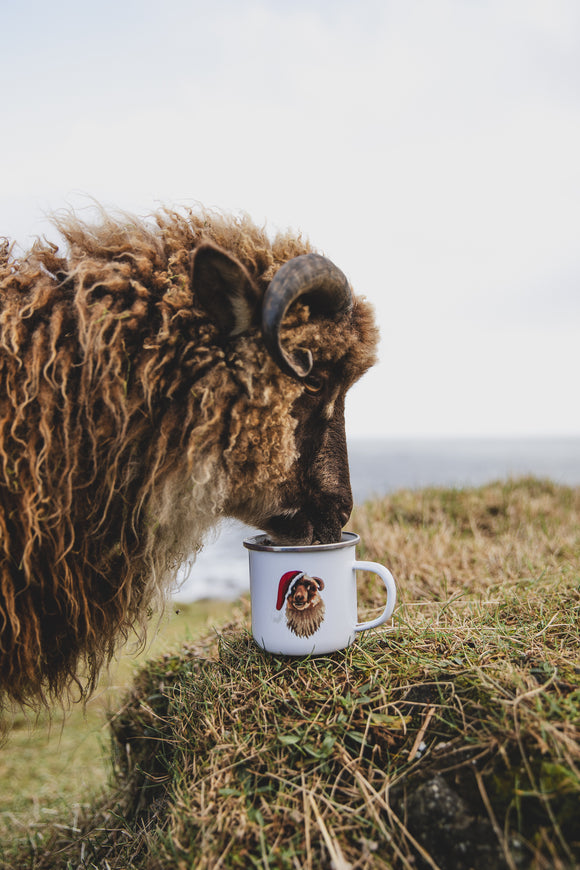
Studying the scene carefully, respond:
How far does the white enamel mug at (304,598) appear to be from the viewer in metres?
2.75

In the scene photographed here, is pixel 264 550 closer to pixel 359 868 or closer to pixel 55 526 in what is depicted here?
pixel 55 526

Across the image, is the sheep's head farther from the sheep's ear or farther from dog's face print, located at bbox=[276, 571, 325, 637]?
dog's face print, located at bbox=[276, 571, 325, 637]

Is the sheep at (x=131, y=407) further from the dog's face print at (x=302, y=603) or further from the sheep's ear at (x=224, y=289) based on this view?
the dog's face print at (x=302, y=603)

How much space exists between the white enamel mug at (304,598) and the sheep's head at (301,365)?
18.2 inches

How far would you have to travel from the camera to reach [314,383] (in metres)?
3.21

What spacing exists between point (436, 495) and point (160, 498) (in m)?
5.13

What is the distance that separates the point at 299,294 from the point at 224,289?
1.14 feet

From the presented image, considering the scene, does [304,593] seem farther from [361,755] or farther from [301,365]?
[301,365]

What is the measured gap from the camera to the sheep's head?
2.68 m

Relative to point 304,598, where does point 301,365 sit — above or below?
above

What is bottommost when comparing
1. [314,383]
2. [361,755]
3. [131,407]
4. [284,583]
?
[361,755]

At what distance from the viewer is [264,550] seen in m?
2.81

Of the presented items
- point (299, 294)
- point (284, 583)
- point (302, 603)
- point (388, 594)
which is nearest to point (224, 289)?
point (299, 294)

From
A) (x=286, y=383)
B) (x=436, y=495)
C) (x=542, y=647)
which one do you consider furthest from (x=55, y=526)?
(x=436, y=495)
